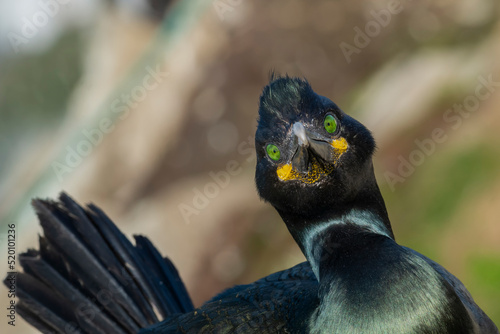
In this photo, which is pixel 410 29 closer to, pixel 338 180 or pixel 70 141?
pixel 338 180

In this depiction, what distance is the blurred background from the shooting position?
5879mm

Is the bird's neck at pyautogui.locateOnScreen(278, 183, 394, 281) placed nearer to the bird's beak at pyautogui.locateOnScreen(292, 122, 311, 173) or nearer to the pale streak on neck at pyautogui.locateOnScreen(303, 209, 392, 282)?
the pale streak on neck at pyautogui.locateOnScreen(303, 209, 392, 282)

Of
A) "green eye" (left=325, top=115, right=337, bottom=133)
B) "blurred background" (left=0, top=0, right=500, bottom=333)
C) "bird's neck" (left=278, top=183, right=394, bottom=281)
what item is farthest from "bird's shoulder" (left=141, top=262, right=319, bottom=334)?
"blurred background" (left=0, top=0, right=500, bottom=333)

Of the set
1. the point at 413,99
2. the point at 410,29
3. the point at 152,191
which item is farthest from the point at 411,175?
the point at 152,191

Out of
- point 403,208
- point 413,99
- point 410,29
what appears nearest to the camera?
point 403,208

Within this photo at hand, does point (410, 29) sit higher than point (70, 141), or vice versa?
point (70, 141)

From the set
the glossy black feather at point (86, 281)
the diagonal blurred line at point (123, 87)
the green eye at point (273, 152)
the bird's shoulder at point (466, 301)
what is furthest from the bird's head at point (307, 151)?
the diagonal blurred line at point (123, 87)

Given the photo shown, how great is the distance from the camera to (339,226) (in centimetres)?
271

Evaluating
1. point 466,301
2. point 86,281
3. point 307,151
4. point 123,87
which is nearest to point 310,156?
point 307,151

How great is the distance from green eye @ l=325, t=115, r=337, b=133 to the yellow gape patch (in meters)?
0.06

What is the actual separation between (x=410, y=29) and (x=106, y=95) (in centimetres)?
503

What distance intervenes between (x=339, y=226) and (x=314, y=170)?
0.28m

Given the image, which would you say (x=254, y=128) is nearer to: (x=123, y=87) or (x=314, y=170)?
(x=123, y=87)

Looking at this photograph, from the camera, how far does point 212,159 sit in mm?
7367
